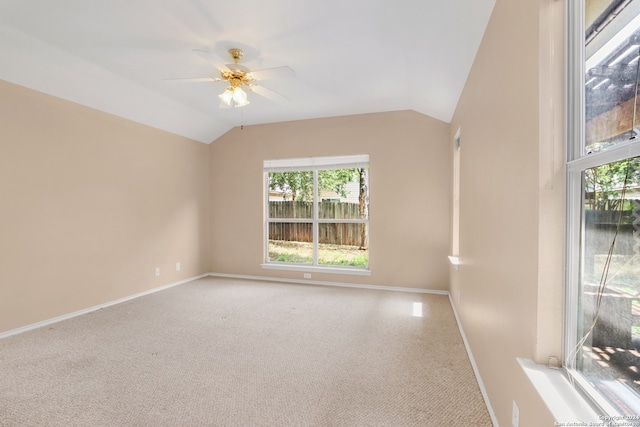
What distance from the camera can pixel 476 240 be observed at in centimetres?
229

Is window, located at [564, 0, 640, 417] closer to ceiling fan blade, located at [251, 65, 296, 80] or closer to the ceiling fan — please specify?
ceiling fan blade, located at [251, 65, 296, 80]

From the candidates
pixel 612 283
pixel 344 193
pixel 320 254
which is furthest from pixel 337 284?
pixel 612 283

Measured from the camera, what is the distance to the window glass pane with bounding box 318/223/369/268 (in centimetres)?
477

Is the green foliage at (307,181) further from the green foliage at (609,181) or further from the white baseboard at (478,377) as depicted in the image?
the green foliage at (609,181)

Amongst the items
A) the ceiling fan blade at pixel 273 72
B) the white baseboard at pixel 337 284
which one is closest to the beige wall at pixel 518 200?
the ceiling fan blade at pixel 273 72

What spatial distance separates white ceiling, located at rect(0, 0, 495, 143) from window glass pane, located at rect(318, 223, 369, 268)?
78.9 inches

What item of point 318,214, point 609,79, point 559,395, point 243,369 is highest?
point 609,79

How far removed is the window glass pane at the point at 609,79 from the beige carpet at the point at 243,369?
165cm

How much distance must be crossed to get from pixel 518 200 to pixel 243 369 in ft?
7.10

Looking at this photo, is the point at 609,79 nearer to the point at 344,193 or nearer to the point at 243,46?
the point at 243,46

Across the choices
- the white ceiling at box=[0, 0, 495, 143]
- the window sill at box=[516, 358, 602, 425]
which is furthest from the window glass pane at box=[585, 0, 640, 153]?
the white ceiling at box=[0, 0, 495, 143]

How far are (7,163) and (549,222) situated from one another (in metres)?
4.29

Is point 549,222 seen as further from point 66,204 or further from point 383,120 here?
point 66,204

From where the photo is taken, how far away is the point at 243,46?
2600 millimetres
